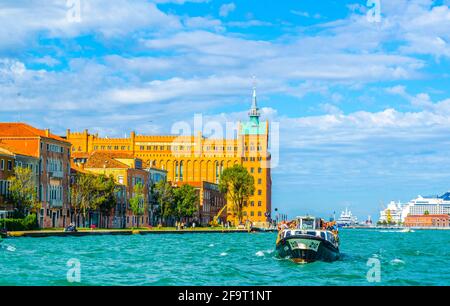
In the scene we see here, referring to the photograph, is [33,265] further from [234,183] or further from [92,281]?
[234,183]

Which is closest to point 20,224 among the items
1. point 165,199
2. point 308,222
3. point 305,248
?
point 308,222

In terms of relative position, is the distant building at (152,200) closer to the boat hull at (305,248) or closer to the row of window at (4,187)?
the row of window at (4,187)

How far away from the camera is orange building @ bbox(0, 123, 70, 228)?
11338 cm

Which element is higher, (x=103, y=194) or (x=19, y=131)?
(x=19, y=131)

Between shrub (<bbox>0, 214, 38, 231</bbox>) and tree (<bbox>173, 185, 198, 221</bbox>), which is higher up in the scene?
tree (<bbox>173, 185, 198, 221</bbox>)

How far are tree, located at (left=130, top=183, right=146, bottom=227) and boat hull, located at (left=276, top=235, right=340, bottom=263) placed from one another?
81587 millimetres

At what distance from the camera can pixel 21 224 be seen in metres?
94.8

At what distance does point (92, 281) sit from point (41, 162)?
245 feet

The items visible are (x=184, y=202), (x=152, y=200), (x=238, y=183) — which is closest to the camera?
(x=184, y=202)

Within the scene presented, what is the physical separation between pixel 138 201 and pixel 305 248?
85.8m

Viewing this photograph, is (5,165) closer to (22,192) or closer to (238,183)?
(22,192)

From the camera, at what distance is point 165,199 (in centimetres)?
15538

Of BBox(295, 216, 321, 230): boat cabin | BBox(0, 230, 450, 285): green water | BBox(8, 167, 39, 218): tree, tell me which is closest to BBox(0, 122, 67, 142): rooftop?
BBox(8, 167, 39, 218): tree

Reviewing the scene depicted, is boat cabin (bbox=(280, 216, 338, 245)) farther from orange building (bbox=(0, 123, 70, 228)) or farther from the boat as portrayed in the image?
orange building (bbox=(0, 123, 70, 228))
